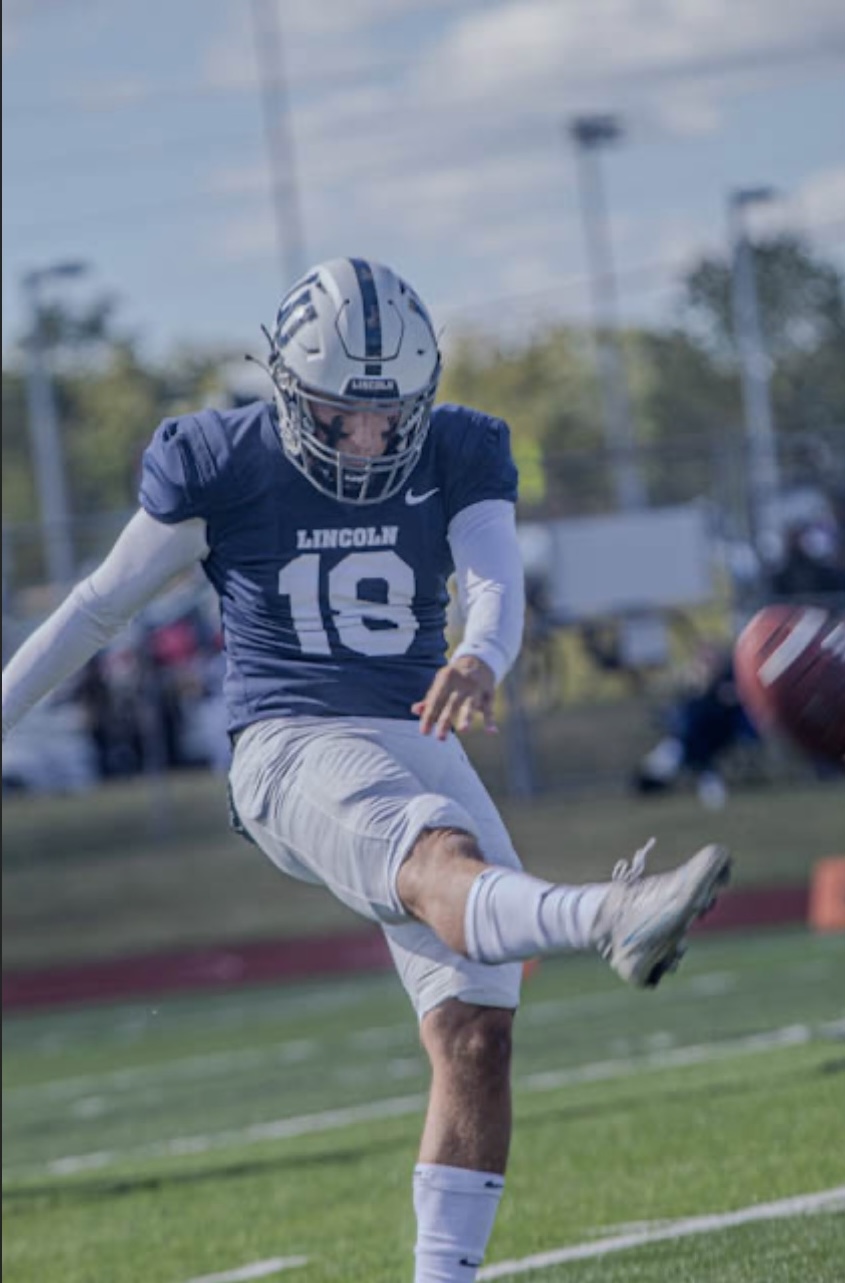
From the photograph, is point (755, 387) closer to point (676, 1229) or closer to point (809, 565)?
point (809, 565)

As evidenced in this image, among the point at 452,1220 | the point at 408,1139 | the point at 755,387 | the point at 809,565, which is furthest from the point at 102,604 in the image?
the point at 755,387

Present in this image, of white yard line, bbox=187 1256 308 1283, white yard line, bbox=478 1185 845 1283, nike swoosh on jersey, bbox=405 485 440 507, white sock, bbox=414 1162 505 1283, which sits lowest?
white yard line, bbox=187 1256 308 1283

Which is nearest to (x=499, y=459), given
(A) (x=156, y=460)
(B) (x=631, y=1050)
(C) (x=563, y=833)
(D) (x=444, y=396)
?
(A) (x=156, y=460)

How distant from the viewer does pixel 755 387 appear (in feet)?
110

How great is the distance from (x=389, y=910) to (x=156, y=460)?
1124mm

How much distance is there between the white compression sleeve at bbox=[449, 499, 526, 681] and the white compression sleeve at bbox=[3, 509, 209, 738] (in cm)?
54

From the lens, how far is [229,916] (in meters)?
18.5

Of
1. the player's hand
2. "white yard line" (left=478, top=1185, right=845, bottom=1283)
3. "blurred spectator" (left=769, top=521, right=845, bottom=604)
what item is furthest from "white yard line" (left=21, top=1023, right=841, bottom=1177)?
"blurred spectator" (left=769, top=521, right=845, bottom=604)

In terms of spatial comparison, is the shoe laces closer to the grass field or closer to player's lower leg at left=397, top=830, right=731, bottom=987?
player's lower leg at left=397, top=830, right=731, bottom=987

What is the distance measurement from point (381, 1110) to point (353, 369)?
17.5ft

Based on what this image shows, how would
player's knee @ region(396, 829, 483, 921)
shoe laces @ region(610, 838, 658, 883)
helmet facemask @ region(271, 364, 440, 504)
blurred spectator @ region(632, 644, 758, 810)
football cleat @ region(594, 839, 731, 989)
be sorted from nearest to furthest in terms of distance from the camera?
football cleat @ region(594, 839, 731, 989) → shoe laces @ region(610, 838, 658, 883) → player's knee @ region(396, 829, 483, 921) → helmet facemask @ region(271, 364, 440, 504) → blurred spectator @ region(632, 644, 758, 810)

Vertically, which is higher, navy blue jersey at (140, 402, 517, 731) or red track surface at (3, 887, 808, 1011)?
navy blue jersey at (140, 402, 517, 731)

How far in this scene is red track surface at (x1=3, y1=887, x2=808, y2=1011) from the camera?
1712 cm

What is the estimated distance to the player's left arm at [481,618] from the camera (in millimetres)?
4590
